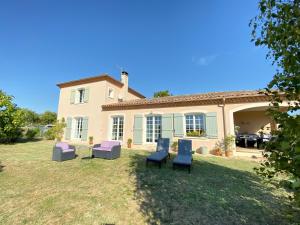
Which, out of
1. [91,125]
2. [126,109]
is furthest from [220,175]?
[91,125]

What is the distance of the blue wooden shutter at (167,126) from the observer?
36.9 ft

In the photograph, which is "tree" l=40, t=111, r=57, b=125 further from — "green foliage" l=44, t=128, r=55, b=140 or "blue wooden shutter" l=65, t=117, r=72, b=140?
"blue wooden shutter" l=65, t=117, r=72, b=140

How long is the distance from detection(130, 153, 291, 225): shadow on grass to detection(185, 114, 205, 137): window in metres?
4.83

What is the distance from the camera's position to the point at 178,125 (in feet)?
36.3

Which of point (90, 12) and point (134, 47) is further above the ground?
point (134, 47)

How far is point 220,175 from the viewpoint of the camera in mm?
5676

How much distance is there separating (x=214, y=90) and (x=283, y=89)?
44.8 feet

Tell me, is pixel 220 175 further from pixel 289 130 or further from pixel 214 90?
pixel 214 90

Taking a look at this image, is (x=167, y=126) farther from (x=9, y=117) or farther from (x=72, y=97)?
(x=9, y=117)

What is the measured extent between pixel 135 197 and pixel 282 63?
3904 mm

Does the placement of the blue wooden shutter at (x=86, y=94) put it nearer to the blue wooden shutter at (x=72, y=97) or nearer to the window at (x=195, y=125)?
the blue wooden shutter at (x=72, y=97)

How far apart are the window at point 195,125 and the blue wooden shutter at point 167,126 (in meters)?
1.12

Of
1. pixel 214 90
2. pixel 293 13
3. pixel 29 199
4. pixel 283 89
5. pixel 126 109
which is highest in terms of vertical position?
pixel 214 90

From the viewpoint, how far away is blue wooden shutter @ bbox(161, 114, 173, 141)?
1126 centimetres
